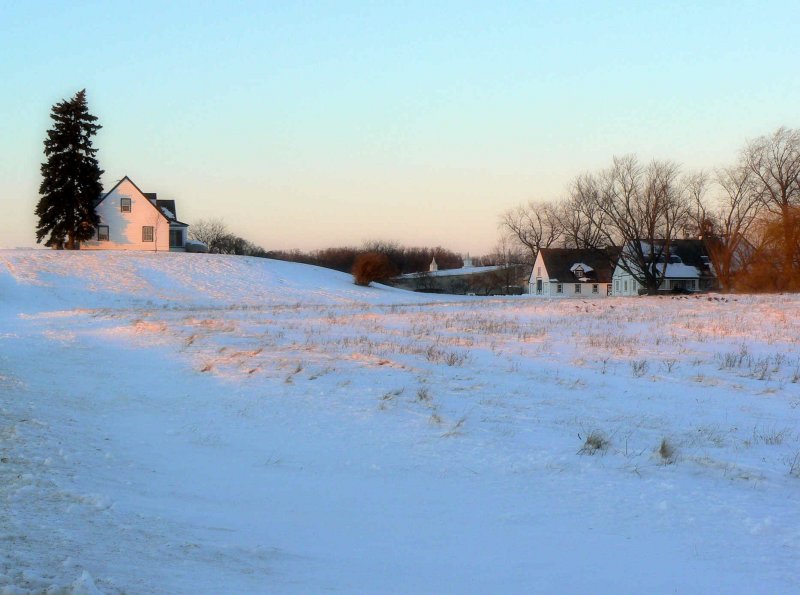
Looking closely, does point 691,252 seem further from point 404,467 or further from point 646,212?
point 404,467

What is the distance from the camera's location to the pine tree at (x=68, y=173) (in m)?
60.3

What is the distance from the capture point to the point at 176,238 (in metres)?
77.9

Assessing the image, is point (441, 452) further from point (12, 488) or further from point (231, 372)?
point (231, 372)

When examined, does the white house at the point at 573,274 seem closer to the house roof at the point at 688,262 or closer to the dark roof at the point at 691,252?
the dark roof at the point at 691,252

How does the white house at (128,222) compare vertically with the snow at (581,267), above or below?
above

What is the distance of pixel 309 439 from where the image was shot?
9.43m

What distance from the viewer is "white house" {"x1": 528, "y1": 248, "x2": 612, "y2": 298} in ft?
314

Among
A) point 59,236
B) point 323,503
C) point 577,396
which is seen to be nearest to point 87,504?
point 323,503

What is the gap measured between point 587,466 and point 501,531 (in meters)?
2.02

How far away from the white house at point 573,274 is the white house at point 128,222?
160 feet

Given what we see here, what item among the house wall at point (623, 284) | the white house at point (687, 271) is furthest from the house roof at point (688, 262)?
the house wall at point (623, 284)

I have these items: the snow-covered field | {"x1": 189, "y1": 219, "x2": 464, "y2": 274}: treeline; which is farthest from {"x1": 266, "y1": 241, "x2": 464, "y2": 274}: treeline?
the snow-covered field

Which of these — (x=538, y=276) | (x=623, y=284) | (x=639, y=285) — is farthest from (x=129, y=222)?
(x=623, y=284)

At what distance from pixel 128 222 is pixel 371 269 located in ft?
76.3
